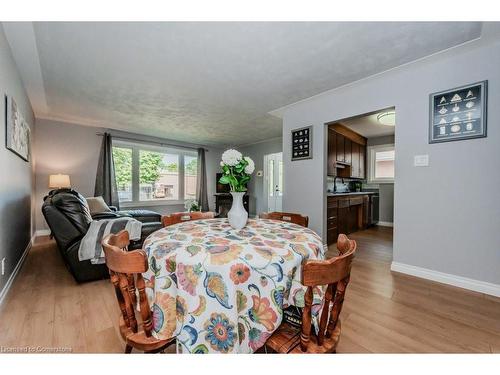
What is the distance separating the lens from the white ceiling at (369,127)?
13.2ft

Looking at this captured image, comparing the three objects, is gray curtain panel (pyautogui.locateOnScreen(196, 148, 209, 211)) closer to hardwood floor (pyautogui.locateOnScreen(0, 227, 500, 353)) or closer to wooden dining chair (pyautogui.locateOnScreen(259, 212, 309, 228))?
hardwood floor (pyautogui.locateOnScreen(0, 227, 500, 353))

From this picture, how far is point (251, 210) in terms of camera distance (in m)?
6.51

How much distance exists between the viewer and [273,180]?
20.2 ft

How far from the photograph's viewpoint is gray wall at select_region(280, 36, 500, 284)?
6.38ft

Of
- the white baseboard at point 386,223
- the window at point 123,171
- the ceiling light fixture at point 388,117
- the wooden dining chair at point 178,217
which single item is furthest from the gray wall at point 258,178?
the wooden dining chair at point 178,217

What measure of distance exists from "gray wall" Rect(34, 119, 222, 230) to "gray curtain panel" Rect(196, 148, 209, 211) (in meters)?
2.05

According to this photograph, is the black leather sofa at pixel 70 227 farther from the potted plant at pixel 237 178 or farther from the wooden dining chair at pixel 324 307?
the wooden dining chair at pixel 324 307

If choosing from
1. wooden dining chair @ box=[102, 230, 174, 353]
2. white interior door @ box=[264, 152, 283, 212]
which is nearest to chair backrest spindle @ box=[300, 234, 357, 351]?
wooden dining chair @ box=[102, 230, 174, 353]

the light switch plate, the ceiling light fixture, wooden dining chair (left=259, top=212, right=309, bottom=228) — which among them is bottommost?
wooden dining chair (left=259, top=212, right=309, bottom=228)

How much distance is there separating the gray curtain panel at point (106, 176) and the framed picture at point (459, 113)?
548 cm

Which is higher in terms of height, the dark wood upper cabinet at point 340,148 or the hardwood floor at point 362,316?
the dark wood upper cabinet at point 340,148
